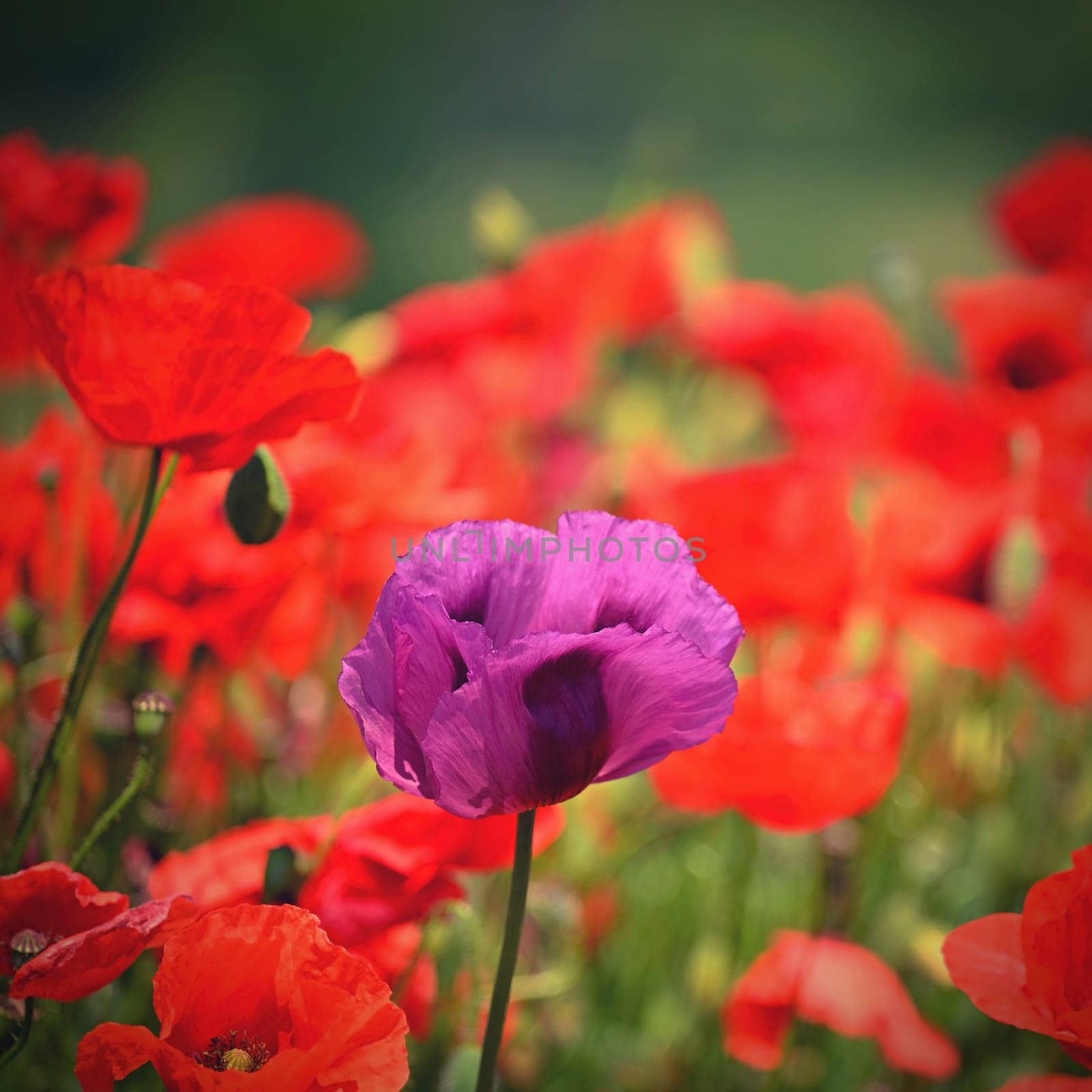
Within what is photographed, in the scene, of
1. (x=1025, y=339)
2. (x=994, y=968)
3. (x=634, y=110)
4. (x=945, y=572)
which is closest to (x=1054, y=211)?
(x=1025, y=339)

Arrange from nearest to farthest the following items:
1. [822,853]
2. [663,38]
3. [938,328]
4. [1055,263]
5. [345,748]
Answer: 1. [822,853]
2. [345,748]
3. [1055,263]
4. [938,328]
5. [663,38]

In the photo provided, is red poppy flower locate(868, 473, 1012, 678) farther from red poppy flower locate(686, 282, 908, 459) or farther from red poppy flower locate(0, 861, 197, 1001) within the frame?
red poppy flower locate(0, 861, 197, 1001)

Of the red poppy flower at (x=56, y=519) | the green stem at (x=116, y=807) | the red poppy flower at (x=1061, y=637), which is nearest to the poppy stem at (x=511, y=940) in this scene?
the green stem at (x=116, y=807)

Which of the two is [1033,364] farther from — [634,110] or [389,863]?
[634,110]

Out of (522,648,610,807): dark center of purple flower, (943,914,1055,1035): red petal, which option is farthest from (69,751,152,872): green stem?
(943,914,1055,1035): red petal

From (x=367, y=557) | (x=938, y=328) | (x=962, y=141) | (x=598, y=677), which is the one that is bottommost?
(x=938, y=328)

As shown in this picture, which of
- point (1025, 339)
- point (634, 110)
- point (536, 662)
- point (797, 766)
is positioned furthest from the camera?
point (634, 110)

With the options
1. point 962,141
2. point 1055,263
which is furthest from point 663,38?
point 1055,263

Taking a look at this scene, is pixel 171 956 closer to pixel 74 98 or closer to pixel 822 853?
pixel 822 853
